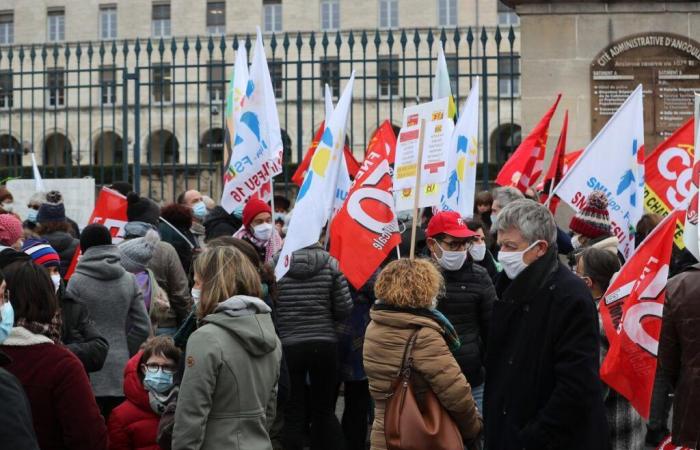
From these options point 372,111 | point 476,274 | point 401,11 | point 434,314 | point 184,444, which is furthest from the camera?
point 401,11

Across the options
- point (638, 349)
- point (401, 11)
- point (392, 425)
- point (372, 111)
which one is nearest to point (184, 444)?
point (392, 425)

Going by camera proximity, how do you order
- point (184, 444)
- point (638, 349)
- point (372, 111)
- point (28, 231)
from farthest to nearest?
point (372, 111) → point (28, 231) → point (638, 349) → point (184, 444)

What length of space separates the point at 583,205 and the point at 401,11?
4343 cm

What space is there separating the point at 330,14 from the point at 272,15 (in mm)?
2676

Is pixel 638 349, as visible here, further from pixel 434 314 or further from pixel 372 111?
pixel 372 111

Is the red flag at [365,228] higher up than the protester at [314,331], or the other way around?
the red flag at [365,228]

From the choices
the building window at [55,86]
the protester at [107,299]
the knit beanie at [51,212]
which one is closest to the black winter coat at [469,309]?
the protester at [107,299]

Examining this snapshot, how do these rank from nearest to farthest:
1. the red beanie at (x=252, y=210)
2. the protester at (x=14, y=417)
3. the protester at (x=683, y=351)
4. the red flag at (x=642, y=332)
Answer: the protester at (x=14, y=417) → the protester at (x=683, y=351) → the red flag at (x=642, y=332) → the red beanie at (x=252, y=210)

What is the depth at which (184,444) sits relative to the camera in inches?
194

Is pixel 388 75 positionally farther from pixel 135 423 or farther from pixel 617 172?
pixel 135 423

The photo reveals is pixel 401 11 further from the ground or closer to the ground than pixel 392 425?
further from the ground

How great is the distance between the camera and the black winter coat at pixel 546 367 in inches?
192

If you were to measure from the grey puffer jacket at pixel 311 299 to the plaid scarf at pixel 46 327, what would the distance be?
2.88 m

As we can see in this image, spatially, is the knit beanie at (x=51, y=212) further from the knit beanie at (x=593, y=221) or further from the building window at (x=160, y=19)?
the building window at (x=160, y=19)
